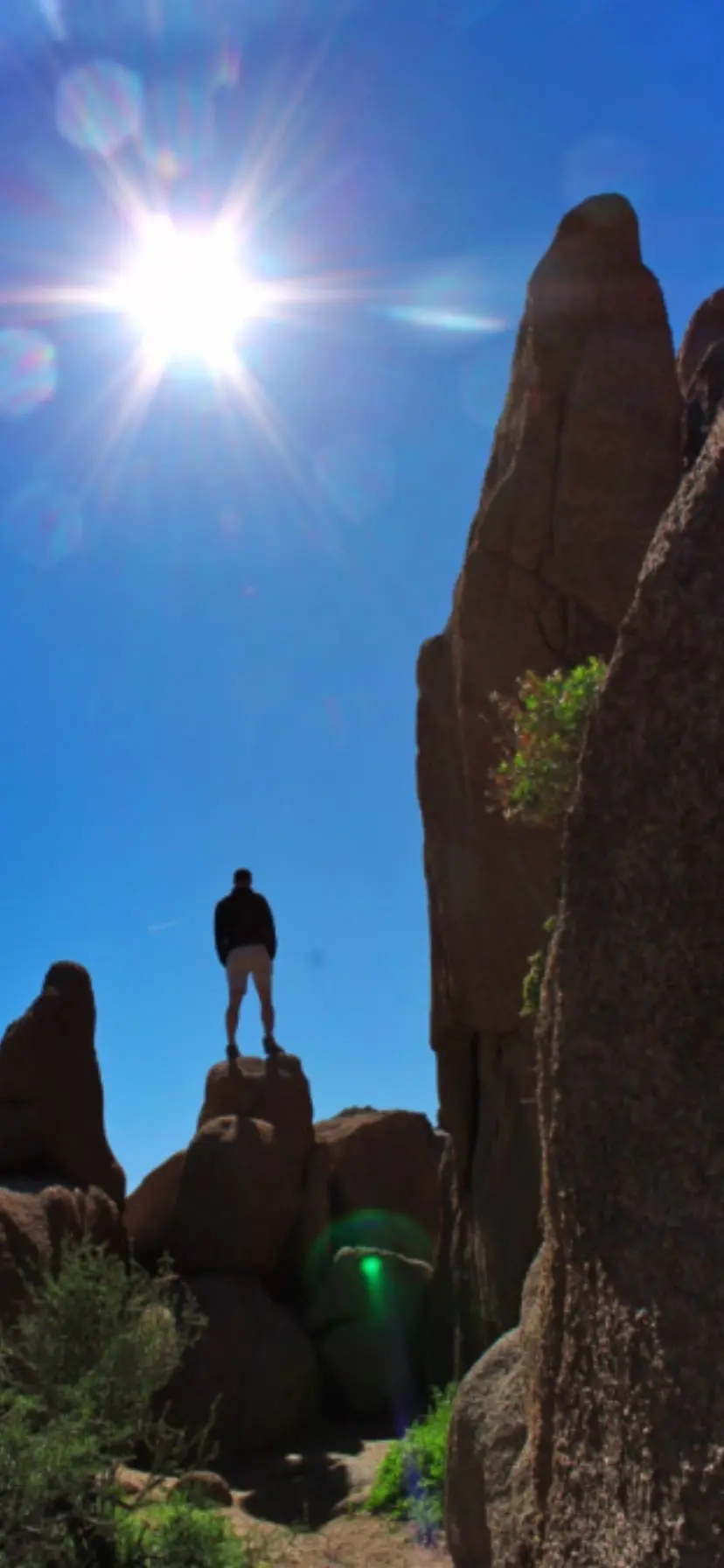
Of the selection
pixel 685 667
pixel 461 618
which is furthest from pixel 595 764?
pixel 461 618

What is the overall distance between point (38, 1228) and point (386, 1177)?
341 inches

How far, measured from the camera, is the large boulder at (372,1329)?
1370 cm

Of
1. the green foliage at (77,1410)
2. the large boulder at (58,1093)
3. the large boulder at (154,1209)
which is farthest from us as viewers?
the large boulder at (154,1209)

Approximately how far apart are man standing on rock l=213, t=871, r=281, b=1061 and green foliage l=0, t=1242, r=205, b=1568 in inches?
219

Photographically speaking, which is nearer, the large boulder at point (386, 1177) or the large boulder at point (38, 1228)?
the large boulder at point (38, 1228)

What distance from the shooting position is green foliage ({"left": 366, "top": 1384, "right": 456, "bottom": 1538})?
9133 mm

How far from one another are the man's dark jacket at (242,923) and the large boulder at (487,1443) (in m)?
8.96

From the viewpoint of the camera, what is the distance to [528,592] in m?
11.1

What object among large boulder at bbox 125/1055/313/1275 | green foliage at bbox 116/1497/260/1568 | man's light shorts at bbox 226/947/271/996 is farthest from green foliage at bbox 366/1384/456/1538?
man's light shorts at bbox 226/947/271/996

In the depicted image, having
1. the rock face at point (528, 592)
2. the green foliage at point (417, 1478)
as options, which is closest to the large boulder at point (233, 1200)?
the rock face at point (528, 592)

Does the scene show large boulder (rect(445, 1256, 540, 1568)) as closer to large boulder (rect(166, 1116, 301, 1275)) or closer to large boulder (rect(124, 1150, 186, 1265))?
large boulder (rect(166, 1116, 301, 1275))

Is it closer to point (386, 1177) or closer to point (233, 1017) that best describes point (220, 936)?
point (233, 1017)

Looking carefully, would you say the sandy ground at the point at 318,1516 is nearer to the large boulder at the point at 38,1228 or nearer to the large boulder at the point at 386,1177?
the large boulder at the point at 38,1228

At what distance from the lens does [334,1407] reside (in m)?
14.0
